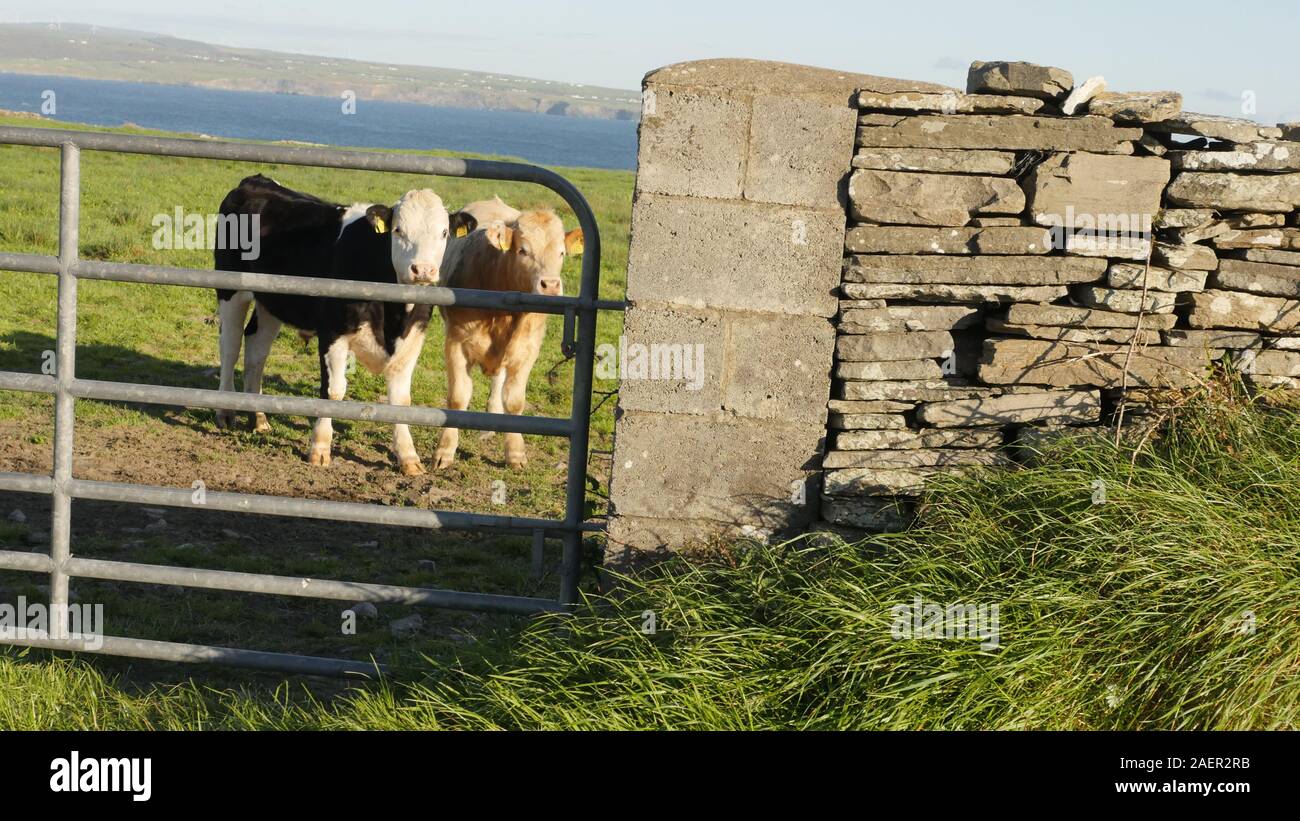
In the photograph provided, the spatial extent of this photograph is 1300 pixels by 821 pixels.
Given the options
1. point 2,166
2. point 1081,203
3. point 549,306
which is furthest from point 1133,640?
point 2,166

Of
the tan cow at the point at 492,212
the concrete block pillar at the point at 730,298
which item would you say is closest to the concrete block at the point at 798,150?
the concrete block pillar at the point at 730,298

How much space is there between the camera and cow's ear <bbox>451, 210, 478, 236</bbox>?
6707 mm

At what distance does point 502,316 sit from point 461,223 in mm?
1277

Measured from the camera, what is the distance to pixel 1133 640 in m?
2.98

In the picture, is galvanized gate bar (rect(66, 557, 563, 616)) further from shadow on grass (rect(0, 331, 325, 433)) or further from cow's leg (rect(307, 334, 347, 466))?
shadow on grass (rect(0, 331, 325, 433))

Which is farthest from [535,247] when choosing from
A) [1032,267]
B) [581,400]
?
[1032,267]

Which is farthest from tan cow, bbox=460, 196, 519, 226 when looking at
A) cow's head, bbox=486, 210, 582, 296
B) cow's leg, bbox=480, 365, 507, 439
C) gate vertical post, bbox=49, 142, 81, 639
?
gate vertical post, bbox=49, 142, 81, 639

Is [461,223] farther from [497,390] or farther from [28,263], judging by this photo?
[28,263]

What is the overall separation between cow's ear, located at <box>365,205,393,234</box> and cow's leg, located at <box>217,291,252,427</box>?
1.52 m

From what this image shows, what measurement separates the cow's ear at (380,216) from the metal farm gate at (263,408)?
328 cm

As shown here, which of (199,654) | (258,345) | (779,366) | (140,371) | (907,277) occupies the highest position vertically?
(907,277)

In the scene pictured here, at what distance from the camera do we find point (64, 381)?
369 centimetres

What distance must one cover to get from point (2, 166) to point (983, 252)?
19055 mm

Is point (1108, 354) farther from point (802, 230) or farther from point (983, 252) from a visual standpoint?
point (802, 230)
